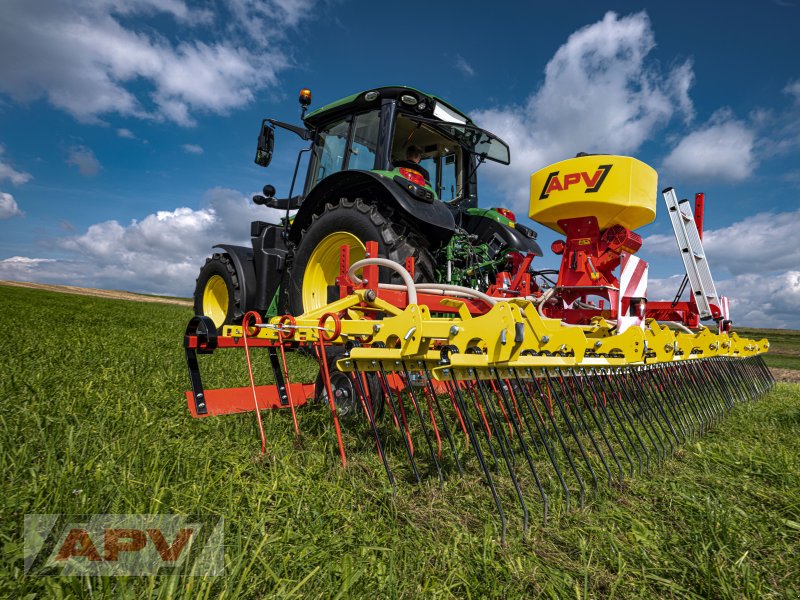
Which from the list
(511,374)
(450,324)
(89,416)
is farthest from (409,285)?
(89,416)

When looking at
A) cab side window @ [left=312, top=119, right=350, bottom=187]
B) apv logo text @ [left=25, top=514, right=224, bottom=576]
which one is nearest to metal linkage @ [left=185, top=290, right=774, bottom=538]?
apv logo text @ [left=25, top=514, right=224, bottom=576]

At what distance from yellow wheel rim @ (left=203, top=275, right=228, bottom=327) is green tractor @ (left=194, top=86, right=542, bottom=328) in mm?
15

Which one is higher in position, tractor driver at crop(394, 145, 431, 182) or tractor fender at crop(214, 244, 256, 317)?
tractor driver at crop(394, 145, 431, 182)

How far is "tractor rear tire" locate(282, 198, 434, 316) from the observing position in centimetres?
345

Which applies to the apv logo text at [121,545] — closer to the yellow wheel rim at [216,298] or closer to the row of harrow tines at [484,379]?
the row of harrow tines at [484,379]

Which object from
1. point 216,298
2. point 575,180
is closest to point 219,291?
point 216,298

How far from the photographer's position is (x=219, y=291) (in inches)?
233

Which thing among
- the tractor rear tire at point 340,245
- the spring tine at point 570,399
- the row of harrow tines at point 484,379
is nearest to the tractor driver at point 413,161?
the tractor rear tire at point 340,245

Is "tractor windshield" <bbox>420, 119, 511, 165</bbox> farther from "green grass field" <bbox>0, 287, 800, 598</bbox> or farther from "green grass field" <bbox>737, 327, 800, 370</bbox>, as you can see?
"green grass field" <bbox>737, 327, 800, 370</bbox>

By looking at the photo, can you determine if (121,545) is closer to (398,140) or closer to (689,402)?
(689,402)

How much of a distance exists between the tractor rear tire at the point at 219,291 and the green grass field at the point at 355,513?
2.71m

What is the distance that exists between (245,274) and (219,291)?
0.96 m

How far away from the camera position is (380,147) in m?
4.13

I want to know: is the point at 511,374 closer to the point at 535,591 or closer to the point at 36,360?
the point at 535,591
